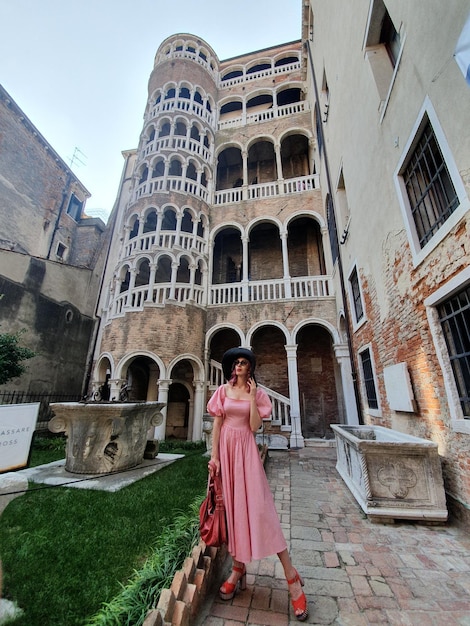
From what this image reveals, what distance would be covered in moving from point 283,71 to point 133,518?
23.7m

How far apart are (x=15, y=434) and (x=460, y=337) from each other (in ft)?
18.1

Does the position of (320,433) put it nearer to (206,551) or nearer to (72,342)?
(206,551)

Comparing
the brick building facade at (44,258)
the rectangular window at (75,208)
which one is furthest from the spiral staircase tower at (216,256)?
the rectangular window at (75,208)

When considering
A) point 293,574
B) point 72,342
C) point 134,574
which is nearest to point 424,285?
point 293,574

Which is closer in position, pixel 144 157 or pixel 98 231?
pixel 144 157

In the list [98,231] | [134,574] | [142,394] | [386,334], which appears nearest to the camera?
[134,574]

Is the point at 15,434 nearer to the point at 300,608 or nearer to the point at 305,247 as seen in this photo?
the point at 300,608

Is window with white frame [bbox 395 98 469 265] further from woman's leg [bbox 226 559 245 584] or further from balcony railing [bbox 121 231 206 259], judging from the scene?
balcony railing [bbox 121 231 206 259]

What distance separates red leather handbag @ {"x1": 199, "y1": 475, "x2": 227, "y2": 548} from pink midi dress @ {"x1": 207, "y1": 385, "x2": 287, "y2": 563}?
0.07 metres

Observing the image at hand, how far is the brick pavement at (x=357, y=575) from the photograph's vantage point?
2125mm

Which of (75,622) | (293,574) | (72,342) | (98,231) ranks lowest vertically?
(75,622)

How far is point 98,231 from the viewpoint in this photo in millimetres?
20266

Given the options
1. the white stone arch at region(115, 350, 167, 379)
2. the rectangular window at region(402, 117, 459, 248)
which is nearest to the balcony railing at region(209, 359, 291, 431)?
the white stone arch at region(115, 350, 167, 379)

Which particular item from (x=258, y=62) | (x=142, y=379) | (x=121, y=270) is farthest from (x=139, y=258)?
(x=258, y=62)
